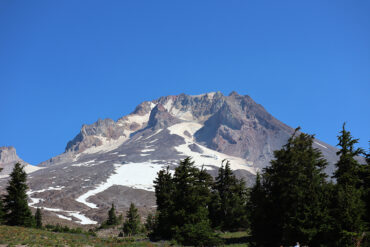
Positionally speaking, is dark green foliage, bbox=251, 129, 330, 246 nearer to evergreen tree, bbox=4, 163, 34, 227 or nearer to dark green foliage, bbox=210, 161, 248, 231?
dark green foliage, bbox=210, 161, 248, 231

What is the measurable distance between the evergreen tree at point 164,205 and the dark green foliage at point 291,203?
13902mm

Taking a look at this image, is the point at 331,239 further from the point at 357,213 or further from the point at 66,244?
the point at 66,244

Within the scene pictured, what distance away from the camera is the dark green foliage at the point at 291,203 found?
1275 inches

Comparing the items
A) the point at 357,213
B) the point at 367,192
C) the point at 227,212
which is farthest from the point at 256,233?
the point at 227,212

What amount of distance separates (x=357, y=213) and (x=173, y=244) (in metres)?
20.1

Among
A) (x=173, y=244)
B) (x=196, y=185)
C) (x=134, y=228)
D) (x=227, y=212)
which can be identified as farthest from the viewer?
(x=134, y=228)

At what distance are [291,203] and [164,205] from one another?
29.0 metres

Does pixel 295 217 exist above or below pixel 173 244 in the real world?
above

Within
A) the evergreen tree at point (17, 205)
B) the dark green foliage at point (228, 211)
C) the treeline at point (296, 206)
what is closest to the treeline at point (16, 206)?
the evergreen tree at point (17, 205)

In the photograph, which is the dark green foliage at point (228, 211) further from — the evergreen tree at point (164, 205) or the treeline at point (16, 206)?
the treeline at point (16, 206)

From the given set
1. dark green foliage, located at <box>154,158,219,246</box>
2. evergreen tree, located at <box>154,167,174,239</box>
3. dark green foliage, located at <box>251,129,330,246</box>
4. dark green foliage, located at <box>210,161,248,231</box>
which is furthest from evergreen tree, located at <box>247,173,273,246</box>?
dark green foliage, located at <box>210,161,248,231</box>

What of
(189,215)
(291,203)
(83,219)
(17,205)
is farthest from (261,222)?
(83,219)

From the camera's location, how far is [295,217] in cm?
3275

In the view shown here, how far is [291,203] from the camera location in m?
34.2
